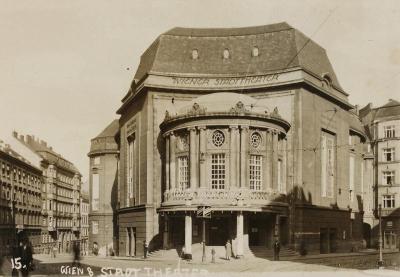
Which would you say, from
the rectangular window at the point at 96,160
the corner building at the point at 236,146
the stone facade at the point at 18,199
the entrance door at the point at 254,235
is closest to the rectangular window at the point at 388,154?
the corner building at the point at 236,146

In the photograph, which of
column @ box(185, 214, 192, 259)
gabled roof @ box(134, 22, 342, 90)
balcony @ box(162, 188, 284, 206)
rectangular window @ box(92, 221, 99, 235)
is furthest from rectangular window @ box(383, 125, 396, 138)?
column @ box(185, 214, 192, 259)

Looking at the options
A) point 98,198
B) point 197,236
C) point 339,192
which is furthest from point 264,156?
point 98,198

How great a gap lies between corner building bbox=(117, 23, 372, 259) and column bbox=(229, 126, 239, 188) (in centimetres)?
7

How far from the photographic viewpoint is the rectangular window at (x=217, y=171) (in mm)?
40406

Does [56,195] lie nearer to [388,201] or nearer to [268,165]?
[388,201]

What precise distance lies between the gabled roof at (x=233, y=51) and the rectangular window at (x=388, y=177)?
81.4ft

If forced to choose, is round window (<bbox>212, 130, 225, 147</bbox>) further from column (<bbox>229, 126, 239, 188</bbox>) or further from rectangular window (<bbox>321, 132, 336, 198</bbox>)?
rectangular window (<bbox>321, 132, 336, 198</bbox>)

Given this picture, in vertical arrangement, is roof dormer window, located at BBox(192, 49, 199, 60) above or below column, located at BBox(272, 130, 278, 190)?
above

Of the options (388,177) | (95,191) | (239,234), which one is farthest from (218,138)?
(388,177)

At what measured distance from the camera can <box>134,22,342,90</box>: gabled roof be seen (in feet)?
159

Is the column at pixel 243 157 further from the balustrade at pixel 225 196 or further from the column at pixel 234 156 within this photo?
the balustrade at pixel 225 196

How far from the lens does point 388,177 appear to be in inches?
2795

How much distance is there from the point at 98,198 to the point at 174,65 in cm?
2513

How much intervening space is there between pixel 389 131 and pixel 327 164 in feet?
73.7
